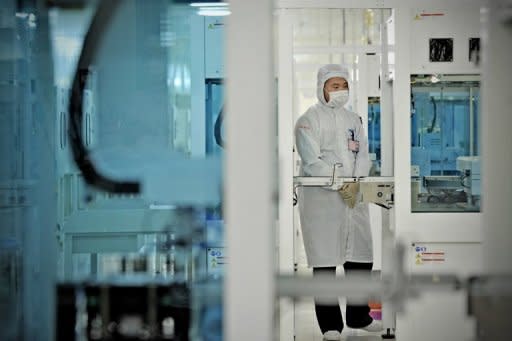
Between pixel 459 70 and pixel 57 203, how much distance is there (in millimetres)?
2639

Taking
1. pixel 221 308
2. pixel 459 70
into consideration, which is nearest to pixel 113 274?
pixel 221 308

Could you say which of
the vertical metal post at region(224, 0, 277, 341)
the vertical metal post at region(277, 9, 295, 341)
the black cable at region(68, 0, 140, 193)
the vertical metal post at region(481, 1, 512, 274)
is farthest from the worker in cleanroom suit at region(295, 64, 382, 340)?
the vertical metal post at region(224, 0, 277, 341)

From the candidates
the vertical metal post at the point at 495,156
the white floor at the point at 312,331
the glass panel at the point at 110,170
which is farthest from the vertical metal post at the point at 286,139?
the vertical metal post at the point at 495,156

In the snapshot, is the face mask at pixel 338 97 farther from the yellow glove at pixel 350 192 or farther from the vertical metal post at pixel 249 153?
the vertical metal post at pixel 249 153

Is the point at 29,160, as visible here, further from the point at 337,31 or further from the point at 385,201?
the point at 337,31

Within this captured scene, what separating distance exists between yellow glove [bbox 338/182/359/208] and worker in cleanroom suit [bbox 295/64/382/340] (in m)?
0.06

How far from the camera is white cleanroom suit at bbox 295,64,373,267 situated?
4852 millimetres

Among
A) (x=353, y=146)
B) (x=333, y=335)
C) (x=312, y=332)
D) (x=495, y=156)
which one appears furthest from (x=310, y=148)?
(x=495, y=156)

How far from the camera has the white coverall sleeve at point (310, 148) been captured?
4.76 m

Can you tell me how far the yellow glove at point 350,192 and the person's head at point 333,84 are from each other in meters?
0.60

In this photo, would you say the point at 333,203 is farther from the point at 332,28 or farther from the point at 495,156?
the point at 332,28

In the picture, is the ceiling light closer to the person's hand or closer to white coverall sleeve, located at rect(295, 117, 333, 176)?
white coverall sleeve, located at rect(295, 117, 333, 176)

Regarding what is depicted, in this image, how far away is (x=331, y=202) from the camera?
15.9ft

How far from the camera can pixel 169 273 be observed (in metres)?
2.45
